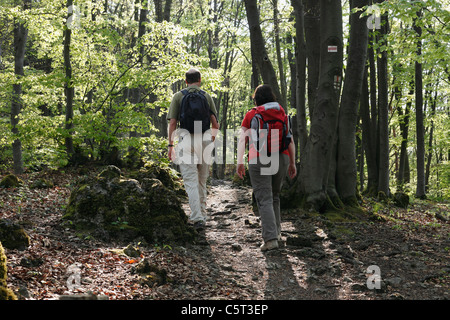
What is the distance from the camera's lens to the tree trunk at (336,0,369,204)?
8188 millimetres

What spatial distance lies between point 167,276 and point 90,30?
32.2 ft

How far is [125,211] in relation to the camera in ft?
17.3

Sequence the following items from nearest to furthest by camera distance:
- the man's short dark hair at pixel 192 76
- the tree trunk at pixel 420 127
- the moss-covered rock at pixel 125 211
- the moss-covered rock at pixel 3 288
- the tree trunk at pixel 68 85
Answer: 1. the moss-covered rock at pixel 3 288
2. the moss-covered rock at pixel 125 211
3. the man's short dark hair at pixel 192 76
4. the tree trunk at pixel 68 85
5. the tree trunk at pixel 420 127

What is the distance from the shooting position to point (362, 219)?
7340 millimetres

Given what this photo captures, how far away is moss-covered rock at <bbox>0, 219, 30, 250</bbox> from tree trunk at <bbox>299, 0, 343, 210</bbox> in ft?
17.6

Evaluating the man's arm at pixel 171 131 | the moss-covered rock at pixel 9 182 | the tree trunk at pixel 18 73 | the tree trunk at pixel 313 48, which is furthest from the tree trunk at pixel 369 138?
the tree trunk at pixel 18 73

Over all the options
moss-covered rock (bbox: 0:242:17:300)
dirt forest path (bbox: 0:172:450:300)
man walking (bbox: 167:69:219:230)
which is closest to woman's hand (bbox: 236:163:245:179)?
man walking (bbox: 167:69:219:230)

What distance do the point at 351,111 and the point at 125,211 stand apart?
5.73 m

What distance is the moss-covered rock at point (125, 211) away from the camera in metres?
4.99

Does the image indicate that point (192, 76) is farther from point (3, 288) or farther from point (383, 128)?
point (383, 128)

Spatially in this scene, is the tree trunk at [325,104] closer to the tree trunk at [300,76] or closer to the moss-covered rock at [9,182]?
the tree trunk at [300,76]

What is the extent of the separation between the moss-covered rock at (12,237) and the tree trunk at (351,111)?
6.49 meters

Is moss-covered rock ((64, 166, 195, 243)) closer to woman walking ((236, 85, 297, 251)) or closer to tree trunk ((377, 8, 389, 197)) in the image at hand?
woman walking ((236, 85, 297, 251))
